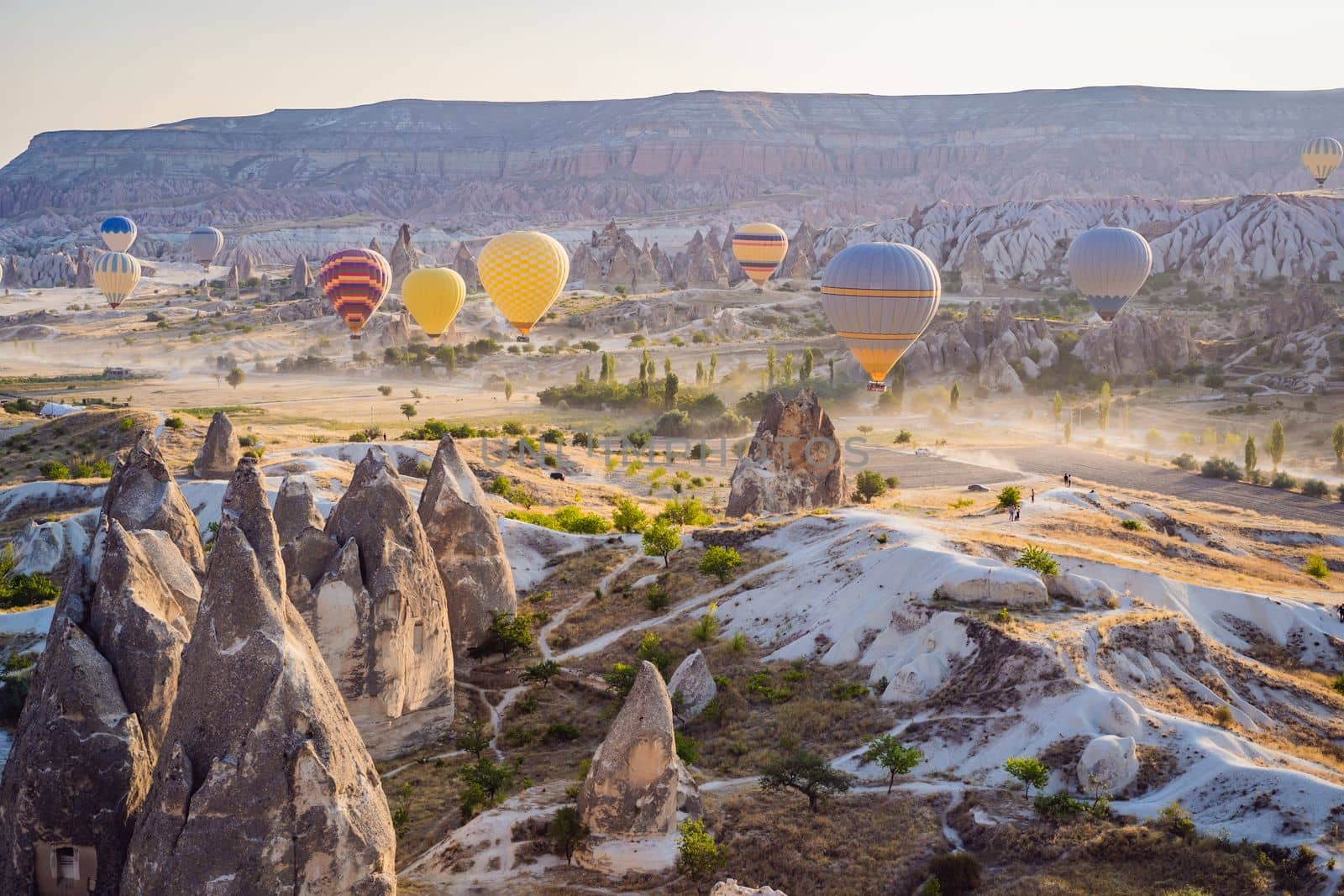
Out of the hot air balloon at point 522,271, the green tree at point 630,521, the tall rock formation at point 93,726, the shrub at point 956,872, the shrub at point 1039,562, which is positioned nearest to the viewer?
the tall rock formation at point 93,726

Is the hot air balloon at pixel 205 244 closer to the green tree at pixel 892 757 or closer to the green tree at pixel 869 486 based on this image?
the green tree at pixel 869 486

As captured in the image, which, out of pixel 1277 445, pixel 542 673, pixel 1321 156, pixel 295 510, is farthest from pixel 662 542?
pixel 1321 156

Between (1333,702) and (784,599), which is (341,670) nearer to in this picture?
(784,599)

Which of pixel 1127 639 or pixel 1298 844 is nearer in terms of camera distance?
pixel 1298 844

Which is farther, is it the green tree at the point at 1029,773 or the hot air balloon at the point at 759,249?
the hot air balloon at the point at 759,249

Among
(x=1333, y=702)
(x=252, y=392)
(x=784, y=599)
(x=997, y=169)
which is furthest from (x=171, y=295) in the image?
(x=997, y=169)

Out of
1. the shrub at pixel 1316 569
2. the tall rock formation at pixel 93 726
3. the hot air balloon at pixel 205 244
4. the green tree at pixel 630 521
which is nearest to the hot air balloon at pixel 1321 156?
the hot air balloon at pixel 205 244
